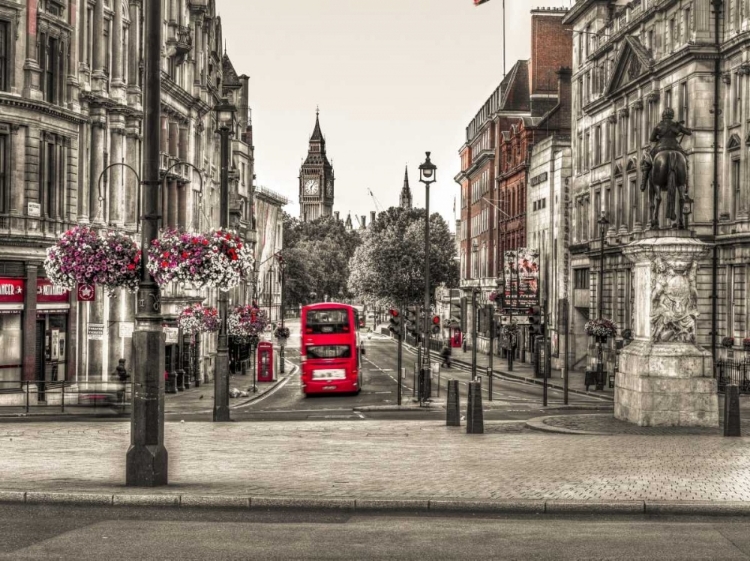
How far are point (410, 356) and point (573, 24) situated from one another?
29118 mm

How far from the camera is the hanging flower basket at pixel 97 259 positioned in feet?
62.1

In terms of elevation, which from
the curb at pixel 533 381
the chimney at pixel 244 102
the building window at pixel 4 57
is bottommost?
the curb at pixel 533 381

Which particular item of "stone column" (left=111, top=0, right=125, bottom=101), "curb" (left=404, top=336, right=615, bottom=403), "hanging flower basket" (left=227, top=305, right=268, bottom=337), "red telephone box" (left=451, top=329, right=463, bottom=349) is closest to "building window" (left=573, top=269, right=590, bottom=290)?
"curb" (left=404, top=336, right=615, bottom=403)

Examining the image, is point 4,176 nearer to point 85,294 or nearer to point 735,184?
point 85,294

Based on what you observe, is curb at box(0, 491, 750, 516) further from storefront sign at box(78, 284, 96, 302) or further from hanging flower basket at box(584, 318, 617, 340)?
hanging flower basket at box(584, 318, 617, 340)

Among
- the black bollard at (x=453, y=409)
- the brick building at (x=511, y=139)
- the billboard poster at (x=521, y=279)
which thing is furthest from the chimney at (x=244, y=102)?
the black bollard at (x=453, y=409)

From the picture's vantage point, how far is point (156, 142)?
17.0 metres

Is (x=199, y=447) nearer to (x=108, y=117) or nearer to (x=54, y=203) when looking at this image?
(x=54, y=203)

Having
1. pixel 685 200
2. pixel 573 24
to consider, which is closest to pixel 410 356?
pixel 573 24

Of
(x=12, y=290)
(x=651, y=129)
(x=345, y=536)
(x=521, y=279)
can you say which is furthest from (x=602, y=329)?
(x=345, y=536)

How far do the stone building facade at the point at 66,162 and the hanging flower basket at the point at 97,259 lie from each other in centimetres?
1576

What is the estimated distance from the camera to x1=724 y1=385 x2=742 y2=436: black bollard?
27500 mm

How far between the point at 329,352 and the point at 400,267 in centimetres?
7892

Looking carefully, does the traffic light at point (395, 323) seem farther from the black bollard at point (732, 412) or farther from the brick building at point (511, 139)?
the brick building at point (511, 139)
